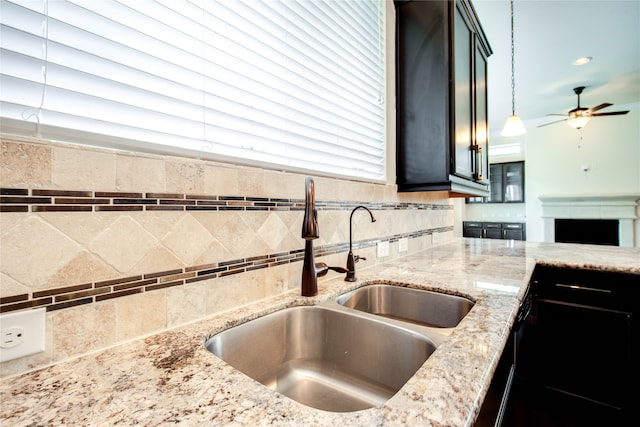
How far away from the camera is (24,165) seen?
Result: 0.51 meters

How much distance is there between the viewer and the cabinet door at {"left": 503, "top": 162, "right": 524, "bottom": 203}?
622cm

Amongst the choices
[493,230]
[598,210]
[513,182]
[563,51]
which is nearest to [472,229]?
[493,230]

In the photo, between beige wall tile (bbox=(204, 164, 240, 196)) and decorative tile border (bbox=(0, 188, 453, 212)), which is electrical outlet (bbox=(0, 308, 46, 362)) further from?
beige wall tile (bbox=(204, 164, 240, 196))

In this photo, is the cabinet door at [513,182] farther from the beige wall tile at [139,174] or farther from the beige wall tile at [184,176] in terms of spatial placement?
the beige wall tile at [139,174]

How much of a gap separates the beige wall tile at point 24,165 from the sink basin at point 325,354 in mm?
478

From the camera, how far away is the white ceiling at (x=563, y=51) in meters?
2.86

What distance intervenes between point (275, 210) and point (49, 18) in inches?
26.7

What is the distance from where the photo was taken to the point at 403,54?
5.68ft

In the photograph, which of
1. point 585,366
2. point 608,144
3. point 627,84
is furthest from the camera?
point 608,144

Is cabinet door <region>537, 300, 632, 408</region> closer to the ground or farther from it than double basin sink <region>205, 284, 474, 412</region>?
closer to the ground

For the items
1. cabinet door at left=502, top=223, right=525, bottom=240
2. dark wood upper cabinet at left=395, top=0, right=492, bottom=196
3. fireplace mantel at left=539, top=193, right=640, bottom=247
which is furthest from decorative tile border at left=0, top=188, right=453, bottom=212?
cabinet door at left=502, top=223, right=525, bottom=240

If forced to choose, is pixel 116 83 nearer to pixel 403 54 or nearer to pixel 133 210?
pixel 133 210

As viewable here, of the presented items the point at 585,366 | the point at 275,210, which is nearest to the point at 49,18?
the point at 275,210

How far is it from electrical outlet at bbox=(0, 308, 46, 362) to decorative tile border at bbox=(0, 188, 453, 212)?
19 centimetres
